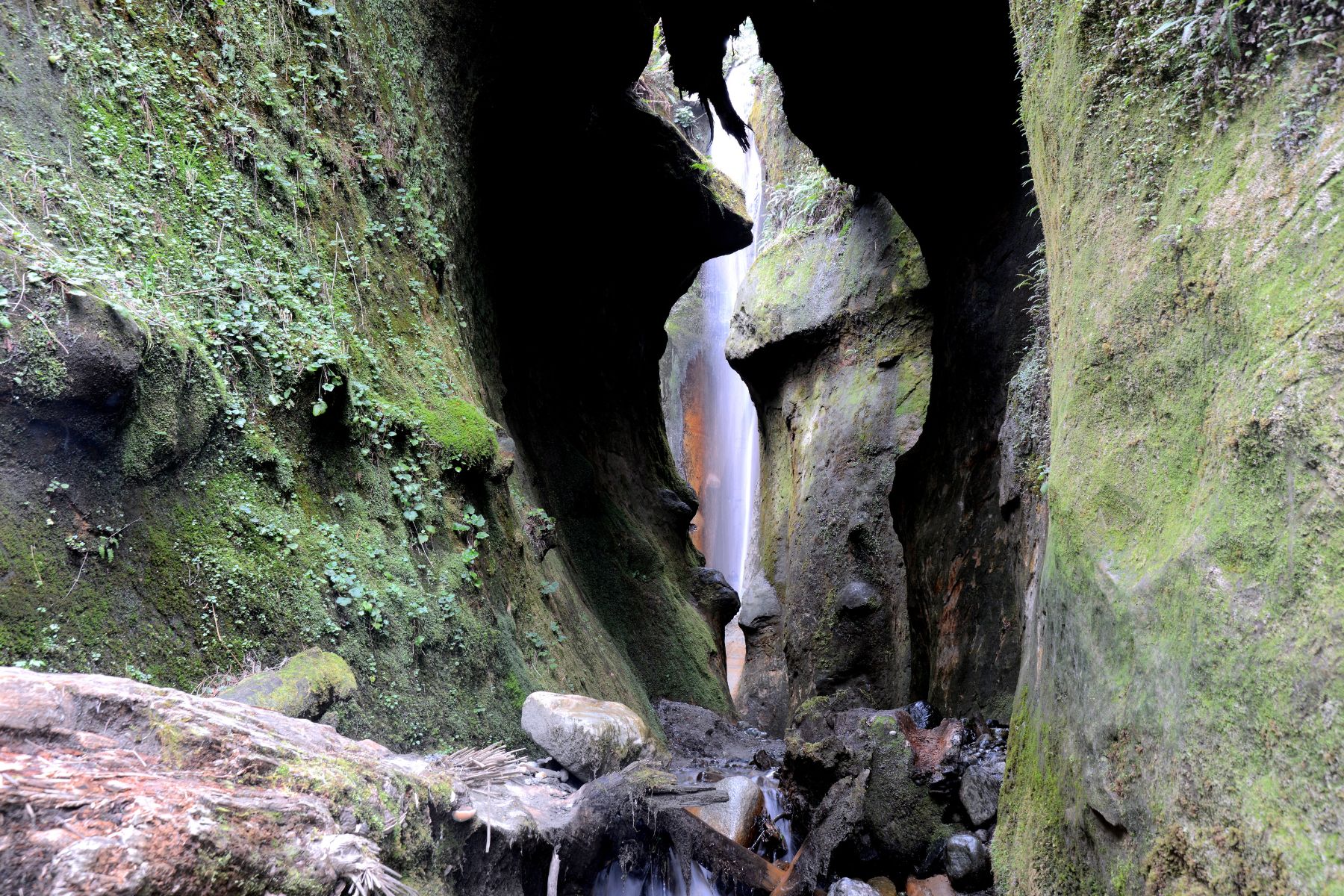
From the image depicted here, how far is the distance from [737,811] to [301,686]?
354 cm

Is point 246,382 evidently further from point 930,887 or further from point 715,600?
point 715,600

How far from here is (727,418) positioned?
84.6 ft

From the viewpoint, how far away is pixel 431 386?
610cm

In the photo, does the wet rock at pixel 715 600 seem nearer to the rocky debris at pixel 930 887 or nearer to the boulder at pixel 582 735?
the boulder at pixel 582 735

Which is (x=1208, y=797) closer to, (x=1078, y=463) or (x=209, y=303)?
(x=1078, y=463)

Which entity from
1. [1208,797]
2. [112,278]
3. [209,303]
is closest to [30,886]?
[1208,797]

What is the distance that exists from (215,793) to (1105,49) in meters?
4.23

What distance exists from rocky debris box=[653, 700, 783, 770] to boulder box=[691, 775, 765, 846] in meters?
2.59

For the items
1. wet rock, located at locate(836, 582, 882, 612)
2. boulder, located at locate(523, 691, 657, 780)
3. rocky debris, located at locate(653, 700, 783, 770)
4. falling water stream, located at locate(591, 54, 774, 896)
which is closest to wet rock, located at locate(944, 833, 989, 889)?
boulder, located at locate(523, 691, 657, 780)

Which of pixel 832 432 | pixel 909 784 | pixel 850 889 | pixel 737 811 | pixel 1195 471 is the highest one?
pixel 832 432

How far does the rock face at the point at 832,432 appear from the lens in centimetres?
1172

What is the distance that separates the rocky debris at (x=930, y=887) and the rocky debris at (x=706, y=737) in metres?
4.19

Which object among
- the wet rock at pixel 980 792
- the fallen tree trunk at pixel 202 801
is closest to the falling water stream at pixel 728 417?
the wet rock at pixel 980 792

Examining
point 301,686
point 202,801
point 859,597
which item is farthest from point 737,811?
point 859,597
